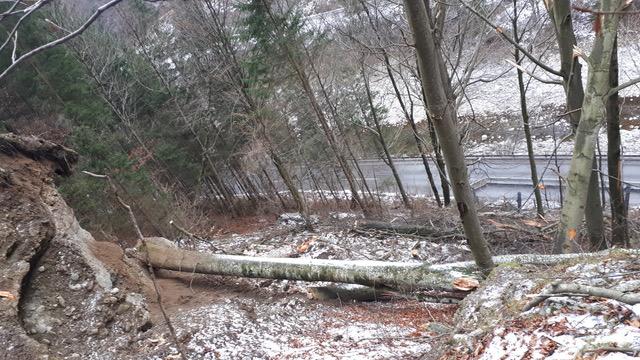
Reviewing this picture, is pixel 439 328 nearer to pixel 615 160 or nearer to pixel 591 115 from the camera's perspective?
pixel 591 115

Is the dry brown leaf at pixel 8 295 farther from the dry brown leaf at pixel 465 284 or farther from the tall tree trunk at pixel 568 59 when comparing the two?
the tall tree trunk at pixel 568 59

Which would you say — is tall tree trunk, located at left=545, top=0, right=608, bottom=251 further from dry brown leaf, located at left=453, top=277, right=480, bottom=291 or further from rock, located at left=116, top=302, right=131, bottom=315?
rock, located at left=116, top=302, right=131, bottom=315

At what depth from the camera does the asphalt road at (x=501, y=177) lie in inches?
757

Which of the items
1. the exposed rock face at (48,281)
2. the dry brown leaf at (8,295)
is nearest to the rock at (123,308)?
the exposed rock face at (48,281)

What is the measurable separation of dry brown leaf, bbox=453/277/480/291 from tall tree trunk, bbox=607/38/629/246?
2.50 meters

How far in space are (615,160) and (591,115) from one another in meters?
1.85

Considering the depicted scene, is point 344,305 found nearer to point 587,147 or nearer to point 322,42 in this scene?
point 587,147

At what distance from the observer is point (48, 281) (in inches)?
240

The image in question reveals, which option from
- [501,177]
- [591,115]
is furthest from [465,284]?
[501,177]

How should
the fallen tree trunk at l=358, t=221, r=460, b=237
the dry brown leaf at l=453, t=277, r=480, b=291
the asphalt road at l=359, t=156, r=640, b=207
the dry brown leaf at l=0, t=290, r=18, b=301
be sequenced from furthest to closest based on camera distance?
the asphalt road at l=359, t=156, r=640, b=207 → the fallen tree trunk at l=358, t=221, r=460, b=237 → the dry brown leaf at l=453, t=277, r=480, b=291 → the dry brown leaf at l=0, t=290, r=18, b=301

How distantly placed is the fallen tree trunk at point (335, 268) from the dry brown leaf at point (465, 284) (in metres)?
0.05

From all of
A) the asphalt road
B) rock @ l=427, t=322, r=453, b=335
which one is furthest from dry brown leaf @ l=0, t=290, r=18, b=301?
the asphalt road

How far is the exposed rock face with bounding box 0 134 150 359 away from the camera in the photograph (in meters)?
5.41

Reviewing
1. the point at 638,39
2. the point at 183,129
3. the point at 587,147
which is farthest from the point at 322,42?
the point at 587,147
